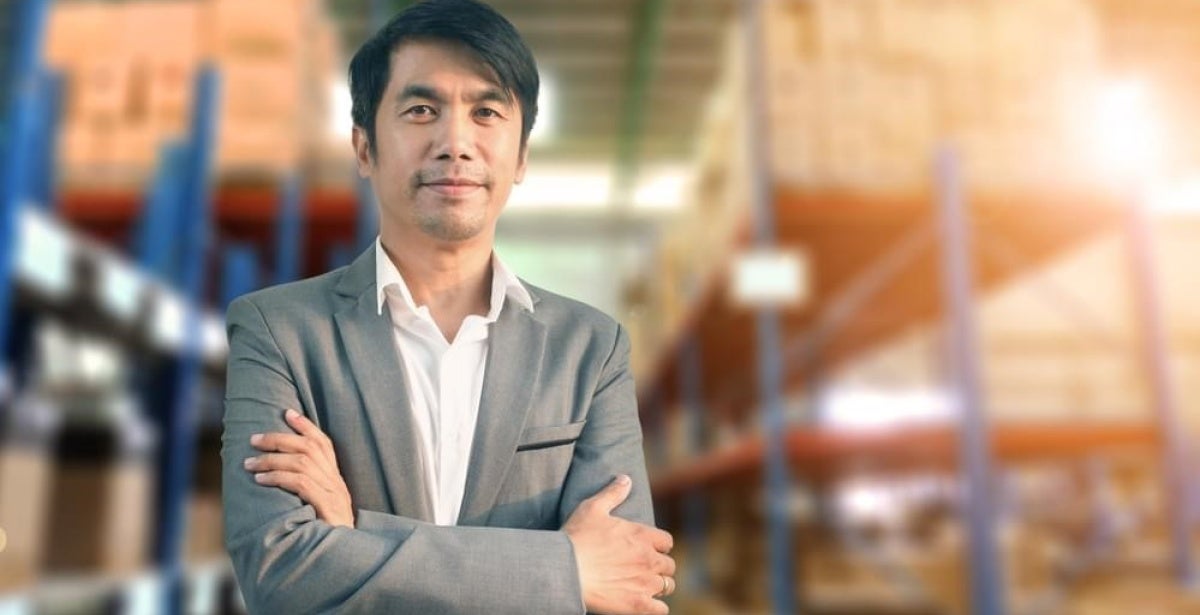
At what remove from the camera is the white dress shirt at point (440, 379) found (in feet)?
1.69

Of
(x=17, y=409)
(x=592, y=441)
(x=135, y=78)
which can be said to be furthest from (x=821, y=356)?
(x=592, y=441)

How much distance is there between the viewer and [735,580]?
595 cm

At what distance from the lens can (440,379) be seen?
1.73 ft

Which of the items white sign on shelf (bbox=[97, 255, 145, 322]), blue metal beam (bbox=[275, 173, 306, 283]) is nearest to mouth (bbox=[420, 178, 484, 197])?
white sign on shelf (bbox=[97, 255, 145, 322])

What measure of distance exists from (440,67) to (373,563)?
0.27 metres

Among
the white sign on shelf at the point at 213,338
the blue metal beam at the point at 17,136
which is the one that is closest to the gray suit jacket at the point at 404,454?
the blue metal beam at the point at 17,136

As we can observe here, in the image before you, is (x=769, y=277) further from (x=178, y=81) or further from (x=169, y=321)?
(x=178, y=81)

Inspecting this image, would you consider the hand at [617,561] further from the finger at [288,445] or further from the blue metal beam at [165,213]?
the blue metal beam at [165,213]

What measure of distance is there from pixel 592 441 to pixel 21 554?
6.44 feet

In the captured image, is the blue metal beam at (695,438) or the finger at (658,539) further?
the blue metal beam at (695,438)

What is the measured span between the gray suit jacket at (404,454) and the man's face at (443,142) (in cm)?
7

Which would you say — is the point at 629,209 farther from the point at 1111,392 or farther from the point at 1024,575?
the point at 1024,575

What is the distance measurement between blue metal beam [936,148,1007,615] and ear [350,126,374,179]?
2.77m

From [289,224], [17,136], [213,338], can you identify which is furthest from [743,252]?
[17,136]
